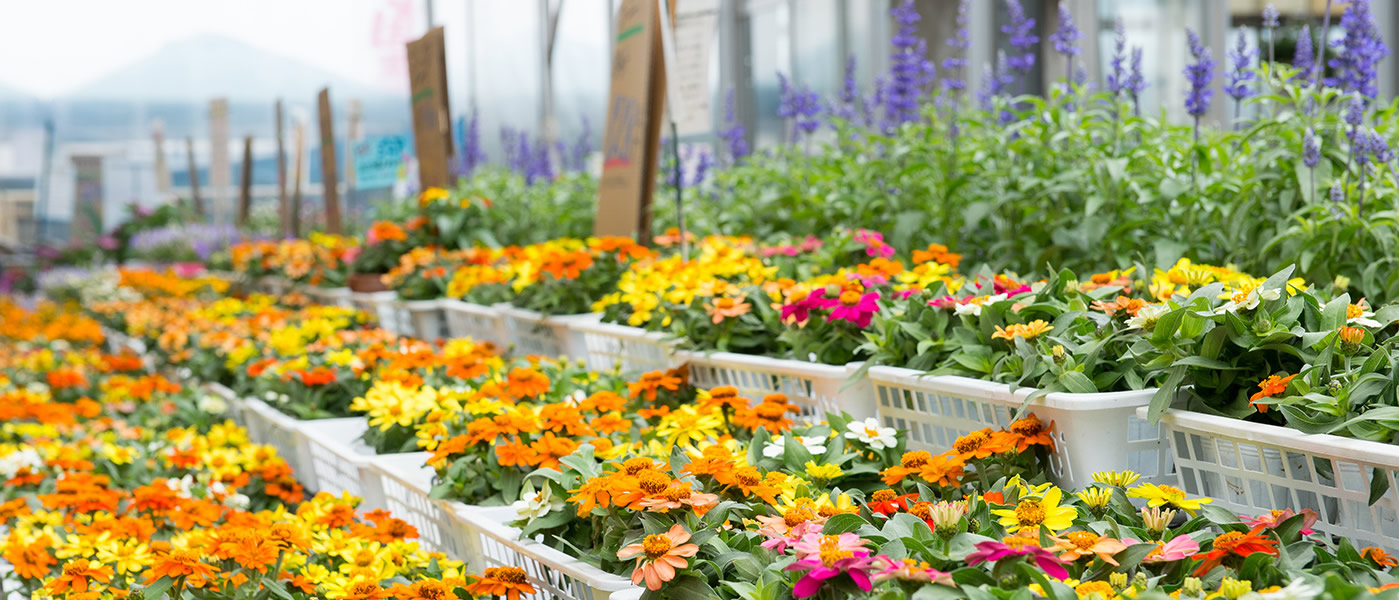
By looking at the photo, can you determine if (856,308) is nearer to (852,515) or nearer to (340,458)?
(852,515)

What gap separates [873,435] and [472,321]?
1.90 meters

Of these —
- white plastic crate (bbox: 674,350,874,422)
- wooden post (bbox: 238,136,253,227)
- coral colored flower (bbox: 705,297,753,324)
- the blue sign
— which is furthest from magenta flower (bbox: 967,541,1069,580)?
wooden post (bbox: 238,136,253,227)

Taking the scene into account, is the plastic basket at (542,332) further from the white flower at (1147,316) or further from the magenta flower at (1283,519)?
the magenta flower at (1283,519)

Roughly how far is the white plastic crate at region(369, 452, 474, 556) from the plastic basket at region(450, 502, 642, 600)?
54 mm

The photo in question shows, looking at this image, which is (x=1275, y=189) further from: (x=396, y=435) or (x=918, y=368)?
(x=396, y=435)

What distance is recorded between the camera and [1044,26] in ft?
16.4

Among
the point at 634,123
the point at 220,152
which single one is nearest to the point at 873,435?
the point at 634,123

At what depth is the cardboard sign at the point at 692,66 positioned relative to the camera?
8.16 ft

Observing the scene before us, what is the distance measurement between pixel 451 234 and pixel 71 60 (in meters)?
8.05

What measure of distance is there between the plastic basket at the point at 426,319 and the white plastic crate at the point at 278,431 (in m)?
0.60

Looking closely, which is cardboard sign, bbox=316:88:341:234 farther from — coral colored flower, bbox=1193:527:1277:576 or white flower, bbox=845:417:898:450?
coral colored flower, bbox=1193:527:1277:576

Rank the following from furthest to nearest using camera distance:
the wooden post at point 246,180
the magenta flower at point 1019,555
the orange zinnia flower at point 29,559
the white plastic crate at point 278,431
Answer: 1. the wooden post at point 246,180
2. the white plastic crate at point 278,431
3. the orange zinnia flower at point 29,559
4. the magenta flower at point 1019,555

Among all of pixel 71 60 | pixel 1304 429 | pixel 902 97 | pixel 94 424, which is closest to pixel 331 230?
pixel 94 424

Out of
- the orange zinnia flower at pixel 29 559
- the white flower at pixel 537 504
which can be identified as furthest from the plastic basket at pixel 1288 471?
the orange zinnia flower at pixel 29 559
